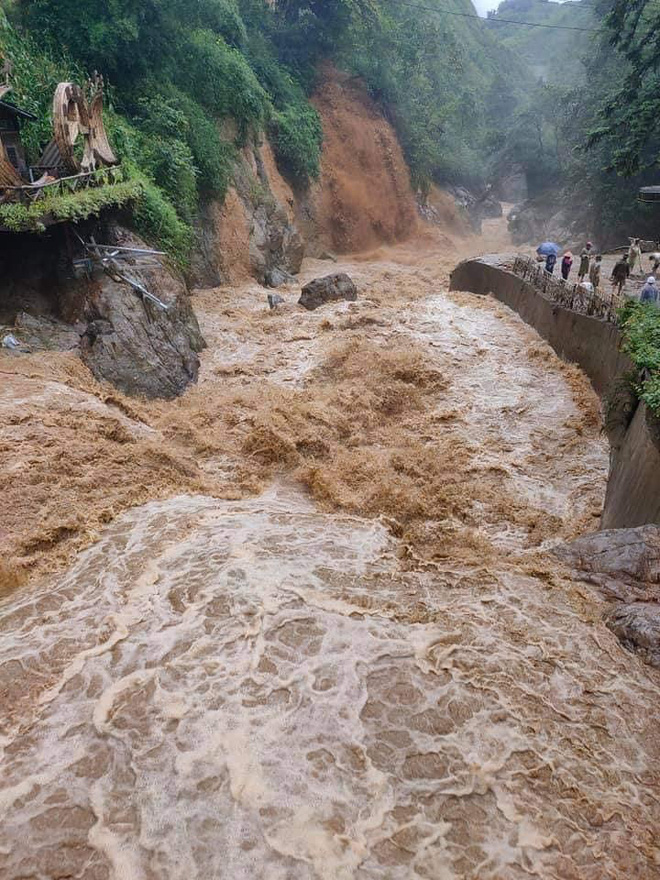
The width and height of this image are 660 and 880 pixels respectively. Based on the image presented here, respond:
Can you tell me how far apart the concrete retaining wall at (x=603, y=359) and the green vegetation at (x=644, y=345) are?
29 centimetres

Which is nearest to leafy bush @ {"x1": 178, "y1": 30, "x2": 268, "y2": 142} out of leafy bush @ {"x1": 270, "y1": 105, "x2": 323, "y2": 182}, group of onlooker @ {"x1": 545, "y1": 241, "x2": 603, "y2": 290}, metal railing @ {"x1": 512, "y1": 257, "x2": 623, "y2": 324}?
leafy bush @ {"x1": 270, "y1": 105, "x2": 323, "y2": 182}

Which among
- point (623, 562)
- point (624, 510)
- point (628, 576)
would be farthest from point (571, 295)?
point (628, 576)

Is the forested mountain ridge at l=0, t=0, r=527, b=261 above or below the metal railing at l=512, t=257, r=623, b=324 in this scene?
above

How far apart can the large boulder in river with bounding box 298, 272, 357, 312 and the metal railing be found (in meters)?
5.56

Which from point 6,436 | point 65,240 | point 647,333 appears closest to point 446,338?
point 647,333

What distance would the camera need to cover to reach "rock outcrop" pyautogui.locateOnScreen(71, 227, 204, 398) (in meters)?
12.3

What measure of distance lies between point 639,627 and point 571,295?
33.6ft

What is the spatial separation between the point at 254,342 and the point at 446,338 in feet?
17.3

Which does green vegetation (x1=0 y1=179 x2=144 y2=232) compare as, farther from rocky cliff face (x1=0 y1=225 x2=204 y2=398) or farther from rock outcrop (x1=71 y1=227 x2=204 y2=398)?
rock outcrop (x1=71 y1=227 x2=204 y2=398)

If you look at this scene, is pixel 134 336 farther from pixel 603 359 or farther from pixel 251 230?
pixel 251 230

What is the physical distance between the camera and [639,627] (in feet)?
19.8

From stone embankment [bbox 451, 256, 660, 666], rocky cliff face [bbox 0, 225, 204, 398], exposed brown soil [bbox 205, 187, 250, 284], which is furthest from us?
exposed brown soil [bbox 205, 187, 250, 284]

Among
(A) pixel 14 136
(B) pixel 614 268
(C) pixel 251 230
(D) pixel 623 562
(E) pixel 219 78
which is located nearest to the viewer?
(D) pixel 623 562

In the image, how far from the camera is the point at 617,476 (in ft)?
29.4
